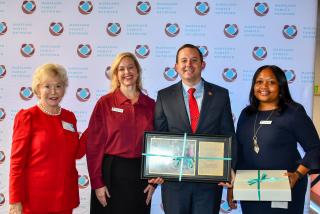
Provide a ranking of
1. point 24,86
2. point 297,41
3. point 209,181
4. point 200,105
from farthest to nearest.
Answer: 1. point 24,86
2. point 297,41
3. point 200,105
4. point 209,181

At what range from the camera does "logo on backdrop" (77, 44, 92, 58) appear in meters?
3.65

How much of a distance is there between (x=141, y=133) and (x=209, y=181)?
668 millimetres

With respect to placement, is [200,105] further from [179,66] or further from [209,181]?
[209,181]

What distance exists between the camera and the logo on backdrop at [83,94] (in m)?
3.67

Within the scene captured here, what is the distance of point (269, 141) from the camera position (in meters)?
2.54

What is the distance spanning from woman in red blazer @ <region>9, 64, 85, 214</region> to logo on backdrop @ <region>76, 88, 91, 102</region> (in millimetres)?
1062

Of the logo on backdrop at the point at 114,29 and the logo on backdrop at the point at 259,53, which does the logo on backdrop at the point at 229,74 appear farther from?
the logo on backdrop at the point at 114,29

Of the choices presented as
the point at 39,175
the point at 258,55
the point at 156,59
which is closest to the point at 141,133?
the point at 39,175

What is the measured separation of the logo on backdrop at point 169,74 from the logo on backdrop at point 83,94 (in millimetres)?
856

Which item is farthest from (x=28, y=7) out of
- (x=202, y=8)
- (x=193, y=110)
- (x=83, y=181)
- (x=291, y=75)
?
(x=291, y=75)

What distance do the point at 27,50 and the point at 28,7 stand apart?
0.48m

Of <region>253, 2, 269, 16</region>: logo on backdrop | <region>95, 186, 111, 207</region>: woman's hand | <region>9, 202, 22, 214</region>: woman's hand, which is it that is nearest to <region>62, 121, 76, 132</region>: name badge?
<region>95, 186, 111, 207</region>: woman's hand

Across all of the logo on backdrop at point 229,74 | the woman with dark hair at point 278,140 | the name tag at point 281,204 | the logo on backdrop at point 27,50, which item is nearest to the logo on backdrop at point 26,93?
the logo on backdrop at point 27,50

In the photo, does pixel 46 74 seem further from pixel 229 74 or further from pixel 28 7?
pixel 229 74
